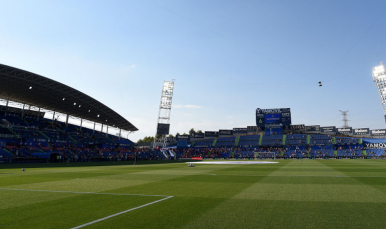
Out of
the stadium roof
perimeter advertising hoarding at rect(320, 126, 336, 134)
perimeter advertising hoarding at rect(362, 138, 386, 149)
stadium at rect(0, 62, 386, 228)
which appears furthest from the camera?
perimeter advertising hoarding at rect(320, 126, 336, 134)

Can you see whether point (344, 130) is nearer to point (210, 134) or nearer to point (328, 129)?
point (328, 129)

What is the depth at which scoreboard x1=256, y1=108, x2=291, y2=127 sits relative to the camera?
8038 centimetres

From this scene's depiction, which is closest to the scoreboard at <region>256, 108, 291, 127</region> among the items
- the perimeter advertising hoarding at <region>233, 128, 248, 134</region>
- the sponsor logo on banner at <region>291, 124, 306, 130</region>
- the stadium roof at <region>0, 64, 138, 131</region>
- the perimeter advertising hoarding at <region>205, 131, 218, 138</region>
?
the sponsor logo on banner at <region>291, 124, 306, 130</region>

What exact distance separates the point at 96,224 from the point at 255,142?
282 feet

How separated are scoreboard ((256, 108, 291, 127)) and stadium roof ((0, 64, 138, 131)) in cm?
4882

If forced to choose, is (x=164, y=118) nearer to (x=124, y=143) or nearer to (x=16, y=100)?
(x=124, y=143)

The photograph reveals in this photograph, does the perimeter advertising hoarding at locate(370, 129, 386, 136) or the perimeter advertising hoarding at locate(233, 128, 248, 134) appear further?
the perimeter advertising hoarding at locate(233, 128, 248, 134)

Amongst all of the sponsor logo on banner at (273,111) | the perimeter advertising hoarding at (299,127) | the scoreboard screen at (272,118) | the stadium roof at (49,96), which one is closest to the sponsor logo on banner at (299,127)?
the perimeter advertising hoarding at (299,127)

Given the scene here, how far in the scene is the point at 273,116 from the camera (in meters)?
81.6

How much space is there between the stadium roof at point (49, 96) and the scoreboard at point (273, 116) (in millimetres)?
48823

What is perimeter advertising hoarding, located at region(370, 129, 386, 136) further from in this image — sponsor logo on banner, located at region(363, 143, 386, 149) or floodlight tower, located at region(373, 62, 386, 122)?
floodlight tower, located at region(373, 62, 386, 122)

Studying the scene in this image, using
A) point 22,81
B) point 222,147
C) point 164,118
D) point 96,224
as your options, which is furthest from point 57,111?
point 96,224

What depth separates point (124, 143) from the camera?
243ft

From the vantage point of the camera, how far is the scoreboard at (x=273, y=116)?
80375 mm
